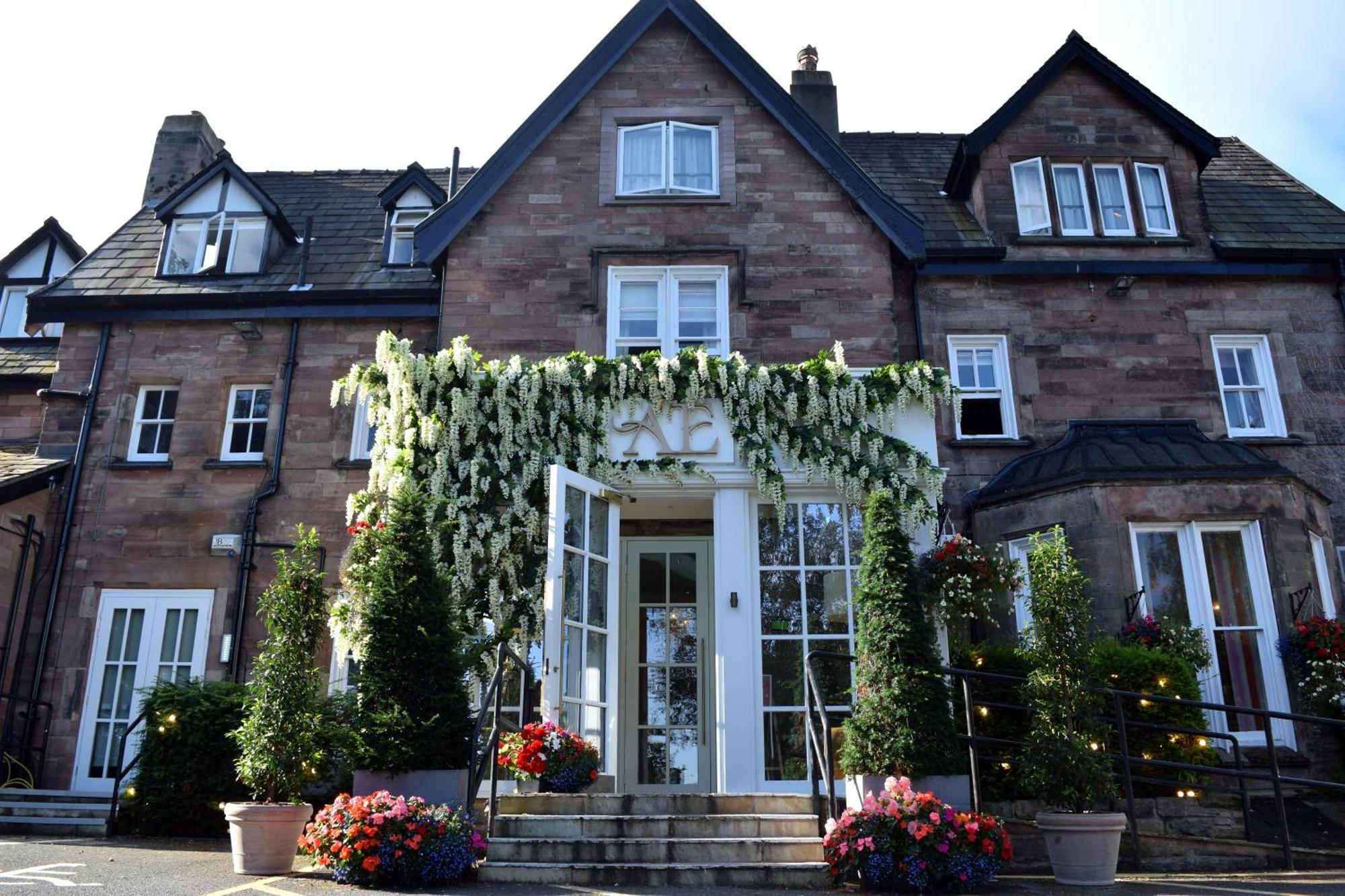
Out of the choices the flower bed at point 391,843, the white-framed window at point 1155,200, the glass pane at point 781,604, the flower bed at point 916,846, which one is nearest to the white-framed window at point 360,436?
the glass pane at point 781,604

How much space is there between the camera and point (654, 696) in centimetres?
1231

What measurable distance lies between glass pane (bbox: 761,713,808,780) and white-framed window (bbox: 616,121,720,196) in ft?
22.0

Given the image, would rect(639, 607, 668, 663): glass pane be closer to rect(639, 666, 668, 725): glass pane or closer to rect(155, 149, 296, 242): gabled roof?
rect(639, 666, 668, 725): glass pane

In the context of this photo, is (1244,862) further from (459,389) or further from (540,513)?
(459,389)

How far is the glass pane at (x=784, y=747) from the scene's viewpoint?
1027 cm

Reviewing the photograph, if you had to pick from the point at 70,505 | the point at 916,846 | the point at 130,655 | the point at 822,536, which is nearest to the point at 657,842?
the point at 916,846

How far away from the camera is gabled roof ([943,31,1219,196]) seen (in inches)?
595

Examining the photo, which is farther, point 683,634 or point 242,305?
point 242,305

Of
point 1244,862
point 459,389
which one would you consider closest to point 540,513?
point 459,389

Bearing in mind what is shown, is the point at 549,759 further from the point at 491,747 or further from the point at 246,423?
the point at 246,423

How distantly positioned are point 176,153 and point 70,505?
7048 millimetres

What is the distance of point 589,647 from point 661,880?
294cm

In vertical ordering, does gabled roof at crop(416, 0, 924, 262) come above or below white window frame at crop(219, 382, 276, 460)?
above

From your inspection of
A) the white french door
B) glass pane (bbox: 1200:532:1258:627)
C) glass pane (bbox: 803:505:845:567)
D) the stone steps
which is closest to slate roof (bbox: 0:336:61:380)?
the white french door
